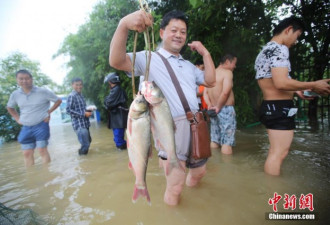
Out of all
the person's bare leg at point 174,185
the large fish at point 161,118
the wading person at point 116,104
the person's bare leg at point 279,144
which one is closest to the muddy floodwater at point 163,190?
the person's bare leg at point 174,185

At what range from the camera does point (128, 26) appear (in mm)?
1710

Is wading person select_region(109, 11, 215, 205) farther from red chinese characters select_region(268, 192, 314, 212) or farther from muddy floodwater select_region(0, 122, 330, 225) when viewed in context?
red chinese characters select_region(268, 192, 314, 212)

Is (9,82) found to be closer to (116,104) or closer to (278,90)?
(116,104)

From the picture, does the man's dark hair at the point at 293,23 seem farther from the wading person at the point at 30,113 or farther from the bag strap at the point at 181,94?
the wading person at the point at 30,113

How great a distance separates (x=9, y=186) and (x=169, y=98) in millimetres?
3712

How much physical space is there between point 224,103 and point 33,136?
4.27 metres

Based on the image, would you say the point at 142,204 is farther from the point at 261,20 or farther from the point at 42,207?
the point at 261,20

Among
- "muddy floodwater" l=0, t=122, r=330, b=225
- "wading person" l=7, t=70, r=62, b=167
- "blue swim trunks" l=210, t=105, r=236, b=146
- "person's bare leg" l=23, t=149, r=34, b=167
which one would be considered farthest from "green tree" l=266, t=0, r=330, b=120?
"person's bare leg" l=23, t=149, r=34, b=167

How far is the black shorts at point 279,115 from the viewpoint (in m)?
2.73

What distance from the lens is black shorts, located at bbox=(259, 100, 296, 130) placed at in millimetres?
2727

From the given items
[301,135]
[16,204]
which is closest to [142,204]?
[16,204]

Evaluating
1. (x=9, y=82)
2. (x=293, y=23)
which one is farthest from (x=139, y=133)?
(x=9, y=82)

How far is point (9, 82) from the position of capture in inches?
443

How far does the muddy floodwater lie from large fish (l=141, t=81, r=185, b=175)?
0.98 meters
